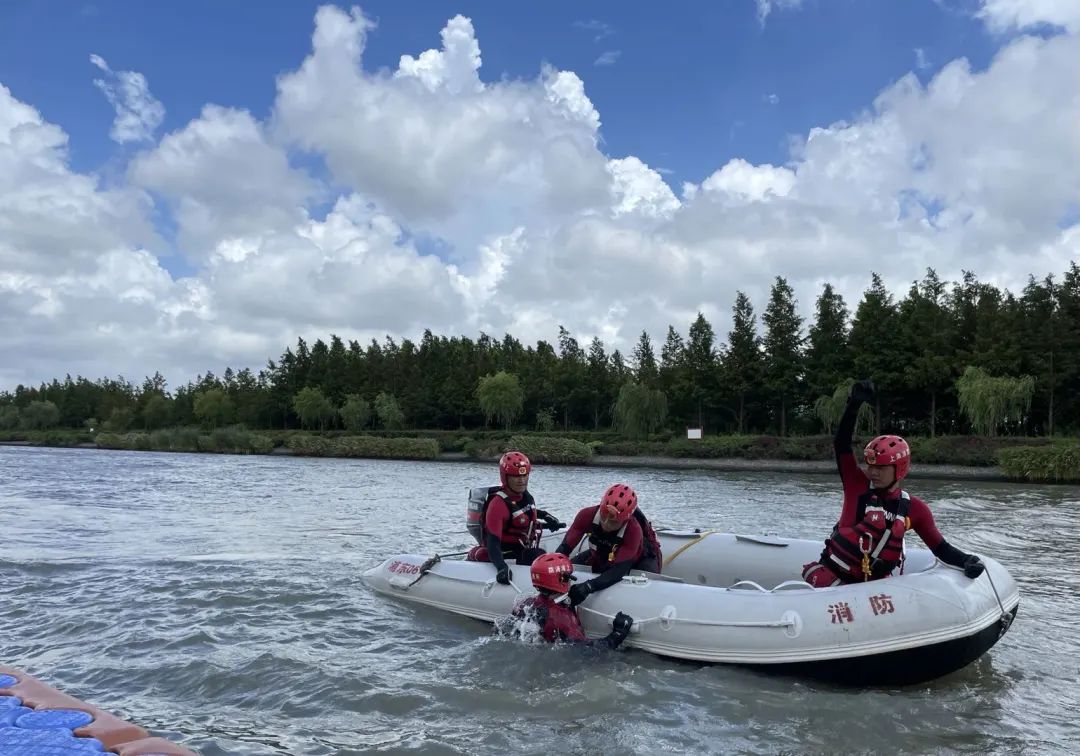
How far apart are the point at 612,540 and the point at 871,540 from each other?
2448mm

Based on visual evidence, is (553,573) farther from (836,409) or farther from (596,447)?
(836,409)

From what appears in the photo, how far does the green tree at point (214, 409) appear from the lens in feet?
281

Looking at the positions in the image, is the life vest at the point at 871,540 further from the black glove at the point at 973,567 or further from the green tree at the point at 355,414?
the green tree at the point at 355,414

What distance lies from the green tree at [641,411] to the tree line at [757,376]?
3.9 inches

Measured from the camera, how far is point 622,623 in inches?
276

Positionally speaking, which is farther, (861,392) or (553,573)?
(553,573)

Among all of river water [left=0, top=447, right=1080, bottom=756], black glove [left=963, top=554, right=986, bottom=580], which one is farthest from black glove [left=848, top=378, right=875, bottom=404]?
river water [left=0, top=447, right=1080, bottom=756]

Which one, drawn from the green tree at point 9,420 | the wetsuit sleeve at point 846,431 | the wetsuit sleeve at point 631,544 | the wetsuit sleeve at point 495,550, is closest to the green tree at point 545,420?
the wetsuit sleeve at point 495,550

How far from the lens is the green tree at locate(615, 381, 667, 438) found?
167ft

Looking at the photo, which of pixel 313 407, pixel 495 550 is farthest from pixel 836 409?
pixel 313 407

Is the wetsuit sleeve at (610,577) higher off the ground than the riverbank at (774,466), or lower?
higher

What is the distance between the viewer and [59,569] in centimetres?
1161

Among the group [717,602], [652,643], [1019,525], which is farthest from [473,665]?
[1019,525]

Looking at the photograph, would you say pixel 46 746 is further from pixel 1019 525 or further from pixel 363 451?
pixel 363 451
